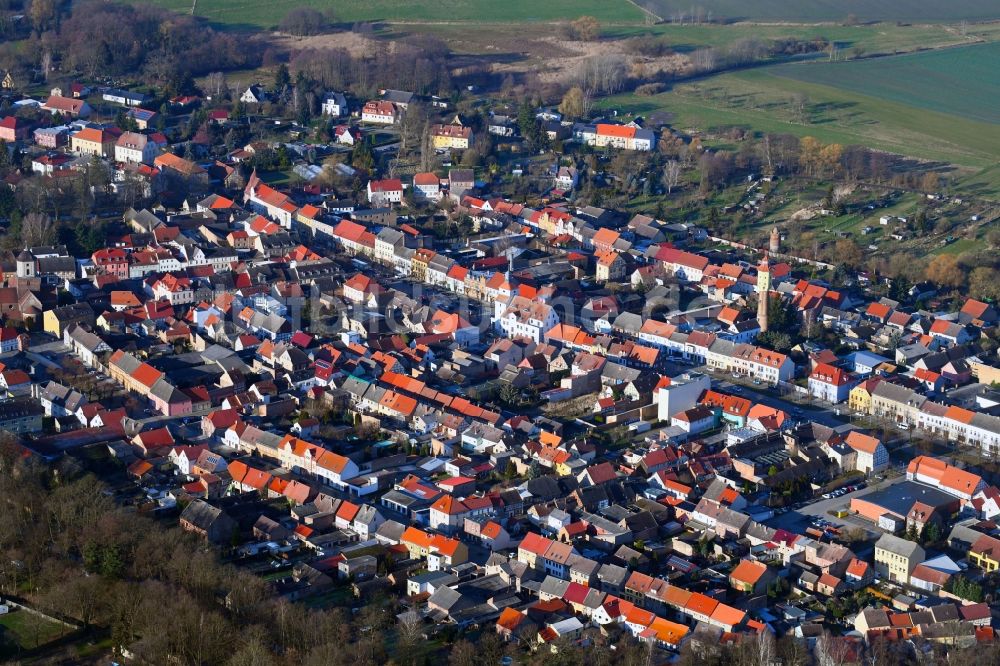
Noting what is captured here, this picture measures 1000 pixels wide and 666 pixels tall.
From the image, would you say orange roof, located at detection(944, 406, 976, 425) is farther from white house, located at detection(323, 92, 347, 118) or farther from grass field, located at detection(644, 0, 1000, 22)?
grass field, located at detection(644, 0, 1000, 22)

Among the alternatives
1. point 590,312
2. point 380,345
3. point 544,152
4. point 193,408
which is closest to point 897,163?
point 544,152

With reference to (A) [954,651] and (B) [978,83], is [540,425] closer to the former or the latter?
(A) [954,651]

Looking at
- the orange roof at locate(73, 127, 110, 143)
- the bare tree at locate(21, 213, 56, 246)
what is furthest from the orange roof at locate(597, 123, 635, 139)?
the bare tree at locate(21, 213, 56, 246)

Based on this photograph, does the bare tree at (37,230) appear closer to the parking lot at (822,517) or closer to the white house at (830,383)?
the white house at (830,383)

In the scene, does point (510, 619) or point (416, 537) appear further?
point (416, 537)

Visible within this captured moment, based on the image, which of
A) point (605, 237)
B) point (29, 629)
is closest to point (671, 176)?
point (605, 237)

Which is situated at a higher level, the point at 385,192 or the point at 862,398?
the point at 385,192

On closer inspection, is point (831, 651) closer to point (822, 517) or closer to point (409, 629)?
point (822, 517)
